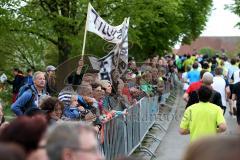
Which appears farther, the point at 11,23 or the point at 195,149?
the point at 11,23

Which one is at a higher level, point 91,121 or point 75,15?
point 75,15

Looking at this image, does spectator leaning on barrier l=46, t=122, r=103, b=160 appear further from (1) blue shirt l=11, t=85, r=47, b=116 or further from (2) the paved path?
(2) the paved path

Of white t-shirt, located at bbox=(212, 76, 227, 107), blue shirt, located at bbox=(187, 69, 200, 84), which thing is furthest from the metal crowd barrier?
blue shirt, located at bbox=(187, 69, 200, 84)

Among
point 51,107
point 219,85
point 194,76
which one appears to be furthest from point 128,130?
point 194,76

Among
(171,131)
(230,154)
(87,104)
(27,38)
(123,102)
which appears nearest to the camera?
(230,154)

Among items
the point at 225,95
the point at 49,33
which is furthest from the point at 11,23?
the point at 225,95

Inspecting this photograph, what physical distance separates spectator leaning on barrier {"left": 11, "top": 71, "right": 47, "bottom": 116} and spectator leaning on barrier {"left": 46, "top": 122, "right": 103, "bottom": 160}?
4929 millimetres

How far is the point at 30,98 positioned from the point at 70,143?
5286mm

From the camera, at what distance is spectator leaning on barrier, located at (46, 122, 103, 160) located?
3.18 m

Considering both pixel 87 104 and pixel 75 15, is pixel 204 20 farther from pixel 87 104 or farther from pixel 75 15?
pixel 87 104

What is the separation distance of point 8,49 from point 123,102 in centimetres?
1427

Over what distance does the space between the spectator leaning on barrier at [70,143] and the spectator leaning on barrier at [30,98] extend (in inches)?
194

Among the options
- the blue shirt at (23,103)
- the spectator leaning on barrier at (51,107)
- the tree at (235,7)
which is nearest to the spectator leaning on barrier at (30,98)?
the blue shirt at (23,103)

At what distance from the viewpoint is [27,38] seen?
22719mm
